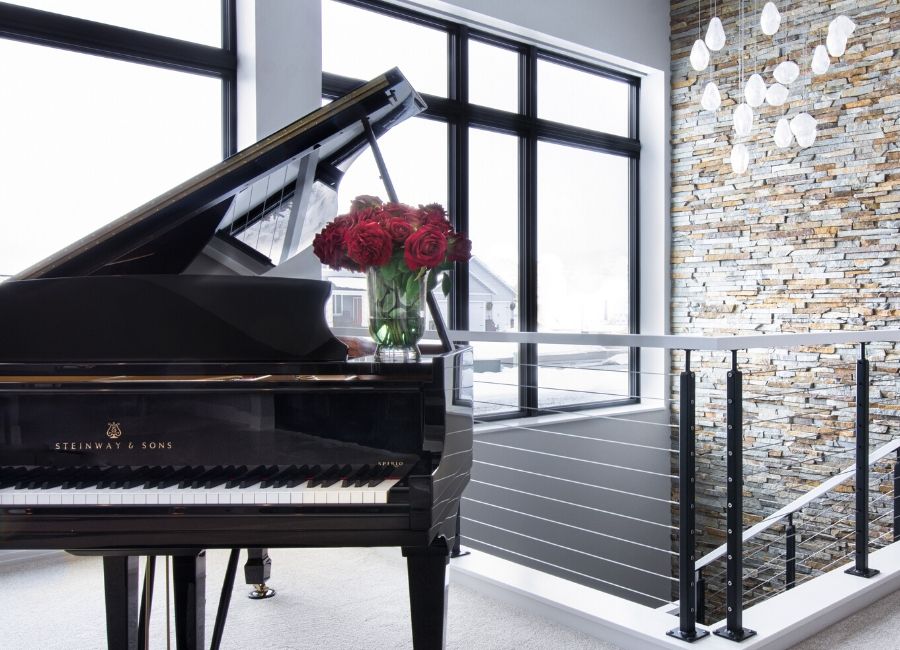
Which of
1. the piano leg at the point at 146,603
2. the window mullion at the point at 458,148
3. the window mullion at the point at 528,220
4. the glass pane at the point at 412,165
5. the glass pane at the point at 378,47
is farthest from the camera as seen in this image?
the window mullion at the point at 528,220

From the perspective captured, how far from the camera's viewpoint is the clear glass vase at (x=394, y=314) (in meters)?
1.87

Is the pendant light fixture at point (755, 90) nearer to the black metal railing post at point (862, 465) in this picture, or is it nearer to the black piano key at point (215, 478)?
the black metal railing post at point (862, 465)

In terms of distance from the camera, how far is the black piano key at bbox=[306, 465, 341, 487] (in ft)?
4.93

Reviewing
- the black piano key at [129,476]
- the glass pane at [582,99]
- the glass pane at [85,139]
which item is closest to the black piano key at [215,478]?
the black piano key at [129,476]

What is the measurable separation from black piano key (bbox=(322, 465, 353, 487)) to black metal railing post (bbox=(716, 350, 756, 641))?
3.75ft

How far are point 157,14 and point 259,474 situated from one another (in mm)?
3366

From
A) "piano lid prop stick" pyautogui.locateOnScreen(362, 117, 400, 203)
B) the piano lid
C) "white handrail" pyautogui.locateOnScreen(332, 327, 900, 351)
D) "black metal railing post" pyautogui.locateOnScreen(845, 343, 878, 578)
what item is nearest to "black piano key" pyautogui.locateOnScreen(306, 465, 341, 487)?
the piano lid

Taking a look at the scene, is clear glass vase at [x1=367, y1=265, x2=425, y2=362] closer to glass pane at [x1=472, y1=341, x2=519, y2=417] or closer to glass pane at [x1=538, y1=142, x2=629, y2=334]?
glass pane at [x1=472, y1=341, x2=519, y2=417]

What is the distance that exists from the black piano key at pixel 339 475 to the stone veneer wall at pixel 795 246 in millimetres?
4204

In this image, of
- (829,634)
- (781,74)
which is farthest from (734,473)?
(781,74)

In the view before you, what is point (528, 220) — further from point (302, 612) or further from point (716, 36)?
point (302, 612)

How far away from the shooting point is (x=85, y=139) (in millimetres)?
3932

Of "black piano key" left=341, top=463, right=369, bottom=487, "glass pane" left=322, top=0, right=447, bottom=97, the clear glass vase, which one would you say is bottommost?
"black piano key" left=341, top=463, right=369, bottom=487

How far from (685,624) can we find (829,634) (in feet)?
1.80
